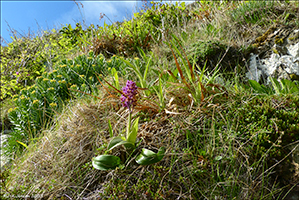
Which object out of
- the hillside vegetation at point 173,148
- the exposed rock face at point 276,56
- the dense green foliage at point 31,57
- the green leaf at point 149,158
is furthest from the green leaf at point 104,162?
the dense green foliage at point 31,57

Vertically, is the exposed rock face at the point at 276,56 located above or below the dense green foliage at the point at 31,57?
below

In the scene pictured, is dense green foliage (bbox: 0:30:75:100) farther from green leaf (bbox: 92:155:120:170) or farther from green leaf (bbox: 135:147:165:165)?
green leaf (bbox: 135:147:165:165)

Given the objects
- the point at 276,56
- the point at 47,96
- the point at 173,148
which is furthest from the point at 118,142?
the point at 276,56

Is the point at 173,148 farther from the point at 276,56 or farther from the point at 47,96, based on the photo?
the point at 47,96

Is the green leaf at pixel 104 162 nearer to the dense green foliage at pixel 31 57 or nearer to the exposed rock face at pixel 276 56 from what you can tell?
the exposed rock face at pixel 276 56

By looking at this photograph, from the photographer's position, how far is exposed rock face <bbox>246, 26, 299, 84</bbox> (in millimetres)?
3799

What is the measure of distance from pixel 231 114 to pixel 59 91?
3388 mm

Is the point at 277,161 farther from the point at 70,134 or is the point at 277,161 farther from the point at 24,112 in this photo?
the point at 24,112

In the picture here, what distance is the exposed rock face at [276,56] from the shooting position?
12.5ft

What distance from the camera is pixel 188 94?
2.72 m

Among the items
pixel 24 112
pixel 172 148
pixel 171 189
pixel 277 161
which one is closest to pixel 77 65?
pixel 24 112

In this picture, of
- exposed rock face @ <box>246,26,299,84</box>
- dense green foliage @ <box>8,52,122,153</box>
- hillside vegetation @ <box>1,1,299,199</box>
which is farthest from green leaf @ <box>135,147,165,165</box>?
exposed rock face @ <box>246,26,299,84</box>

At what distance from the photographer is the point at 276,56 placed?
397 centimetres

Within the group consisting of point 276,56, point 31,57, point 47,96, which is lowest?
point 276,56
